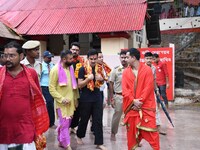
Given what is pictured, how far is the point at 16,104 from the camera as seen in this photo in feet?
10.5

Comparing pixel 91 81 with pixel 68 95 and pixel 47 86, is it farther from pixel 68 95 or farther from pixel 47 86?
pixel 47 86

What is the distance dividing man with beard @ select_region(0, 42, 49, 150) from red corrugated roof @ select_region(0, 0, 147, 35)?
9.11 m

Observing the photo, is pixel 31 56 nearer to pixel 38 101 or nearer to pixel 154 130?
pixel 38 101

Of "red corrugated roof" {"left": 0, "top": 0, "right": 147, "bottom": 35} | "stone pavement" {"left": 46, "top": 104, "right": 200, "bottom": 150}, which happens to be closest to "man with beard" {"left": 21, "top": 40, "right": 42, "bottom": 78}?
"stone pavement" {"left": 46, "top": 104, "right": 200, "bottom": 150}

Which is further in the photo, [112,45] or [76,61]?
[112,45]

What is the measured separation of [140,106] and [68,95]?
54.8 inches

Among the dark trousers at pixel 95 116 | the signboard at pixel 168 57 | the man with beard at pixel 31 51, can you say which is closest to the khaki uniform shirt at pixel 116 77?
the dark trousers at pixel 95 116

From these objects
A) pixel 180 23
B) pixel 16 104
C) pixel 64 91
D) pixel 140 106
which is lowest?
pixel 140 106

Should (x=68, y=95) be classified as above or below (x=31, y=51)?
below

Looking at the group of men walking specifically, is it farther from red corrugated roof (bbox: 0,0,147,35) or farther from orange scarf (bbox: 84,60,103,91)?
red corrugated roof (bbox: 0,0,147,35)

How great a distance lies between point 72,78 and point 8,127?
2448mm

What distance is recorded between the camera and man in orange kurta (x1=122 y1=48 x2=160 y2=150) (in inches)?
179

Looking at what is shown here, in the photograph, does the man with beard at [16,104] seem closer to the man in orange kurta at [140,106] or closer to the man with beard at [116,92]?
the man in orange kurta at [140,106]

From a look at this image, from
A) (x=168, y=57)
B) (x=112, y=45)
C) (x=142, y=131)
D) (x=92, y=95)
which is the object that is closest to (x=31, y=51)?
(x=92, y=95)
